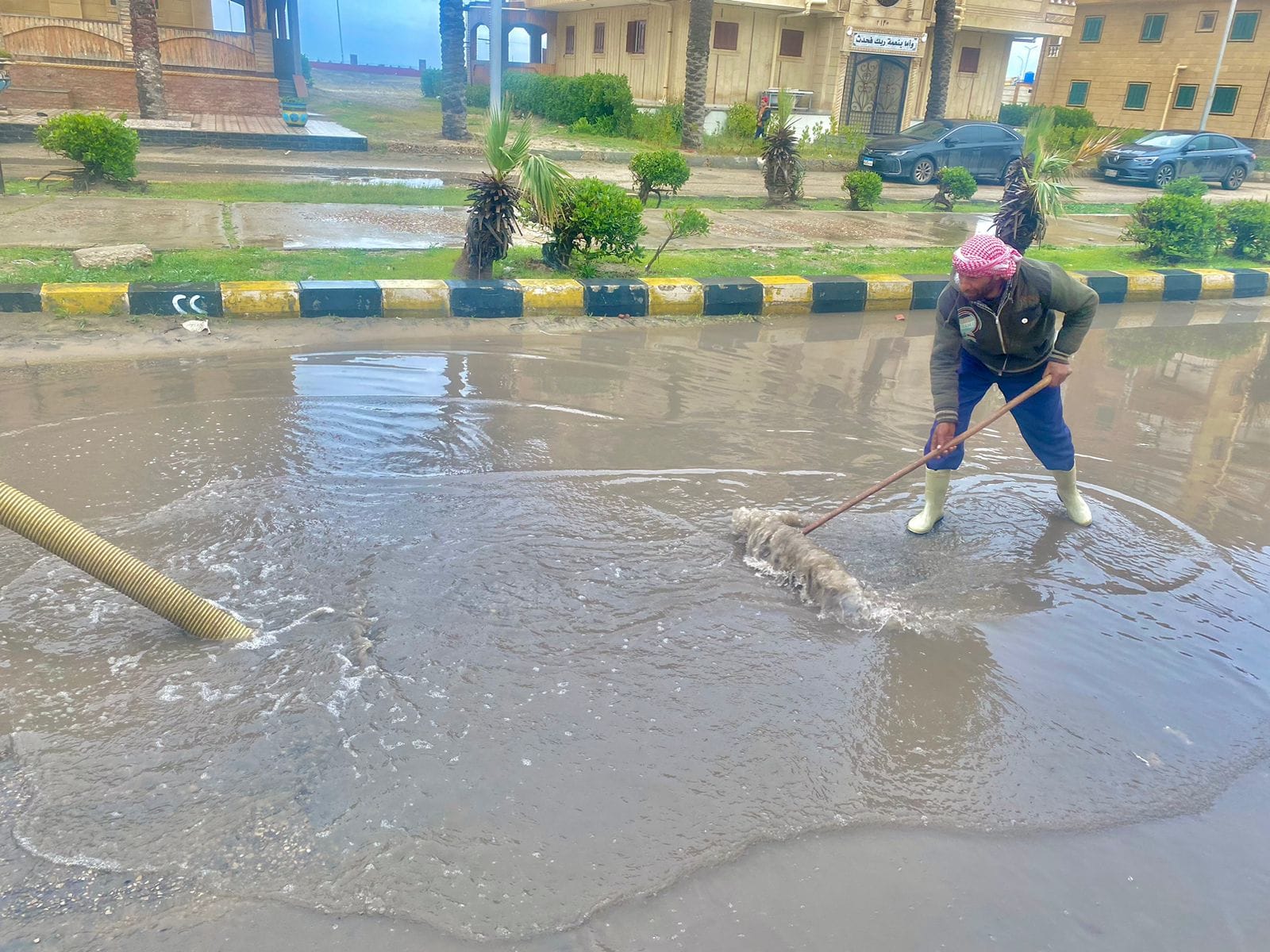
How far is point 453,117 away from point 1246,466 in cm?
1650

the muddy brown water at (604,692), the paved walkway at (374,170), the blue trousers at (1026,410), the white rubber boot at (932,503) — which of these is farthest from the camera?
the paved walkway at (374,170)

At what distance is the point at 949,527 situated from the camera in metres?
4.86

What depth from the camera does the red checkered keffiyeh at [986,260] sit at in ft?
13.0

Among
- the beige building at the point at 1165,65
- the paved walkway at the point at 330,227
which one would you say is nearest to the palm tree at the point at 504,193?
the paved walkway at the point at 330,227

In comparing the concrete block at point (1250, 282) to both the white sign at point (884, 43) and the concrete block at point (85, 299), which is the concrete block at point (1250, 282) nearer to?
the concrete block at point (85, 299)

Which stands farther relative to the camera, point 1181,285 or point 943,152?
point 943,152

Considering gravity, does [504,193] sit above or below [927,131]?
below

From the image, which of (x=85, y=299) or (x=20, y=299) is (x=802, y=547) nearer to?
(x=85, y=299)

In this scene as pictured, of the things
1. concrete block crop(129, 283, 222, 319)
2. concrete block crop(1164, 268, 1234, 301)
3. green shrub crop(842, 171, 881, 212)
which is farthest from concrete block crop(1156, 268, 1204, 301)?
concrete block crop(129, 283, 222, 319)

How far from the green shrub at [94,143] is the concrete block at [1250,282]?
12283 millimetres

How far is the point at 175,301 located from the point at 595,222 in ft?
11.2

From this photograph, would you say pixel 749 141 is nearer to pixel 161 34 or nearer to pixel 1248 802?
pixel 161 34

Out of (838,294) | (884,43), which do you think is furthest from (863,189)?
(884,43)

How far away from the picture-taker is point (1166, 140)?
21422 mm
